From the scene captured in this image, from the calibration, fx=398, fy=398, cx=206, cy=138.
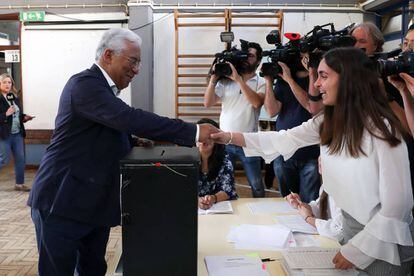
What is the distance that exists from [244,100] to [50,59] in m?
3.74

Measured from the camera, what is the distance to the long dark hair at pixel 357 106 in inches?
50.3

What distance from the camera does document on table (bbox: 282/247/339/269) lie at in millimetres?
1322

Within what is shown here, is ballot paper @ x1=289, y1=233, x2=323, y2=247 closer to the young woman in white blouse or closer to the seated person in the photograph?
the young woman in white blouse

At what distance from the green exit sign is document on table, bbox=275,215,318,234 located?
5158mm

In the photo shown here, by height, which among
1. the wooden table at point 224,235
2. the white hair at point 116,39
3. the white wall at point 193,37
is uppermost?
the white wall at point 193,37

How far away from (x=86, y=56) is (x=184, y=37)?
1.48m

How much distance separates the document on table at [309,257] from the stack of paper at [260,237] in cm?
13

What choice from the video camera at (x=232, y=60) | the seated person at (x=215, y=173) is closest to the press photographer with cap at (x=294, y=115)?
the video camera at (x=232, y=60)

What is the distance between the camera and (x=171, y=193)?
114 centimetres

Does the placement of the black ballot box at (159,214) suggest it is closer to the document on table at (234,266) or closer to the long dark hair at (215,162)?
the document on table at (234,266)

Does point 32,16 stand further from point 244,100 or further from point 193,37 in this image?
point 244,100

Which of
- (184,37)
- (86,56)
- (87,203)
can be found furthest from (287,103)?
(86,56)

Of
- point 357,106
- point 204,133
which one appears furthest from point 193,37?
point 357,106

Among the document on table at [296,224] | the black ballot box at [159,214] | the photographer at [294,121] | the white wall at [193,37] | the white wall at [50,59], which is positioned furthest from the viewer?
the white wall at [50,59]
